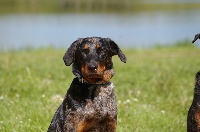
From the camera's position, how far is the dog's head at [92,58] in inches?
211

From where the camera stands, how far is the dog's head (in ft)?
17.6

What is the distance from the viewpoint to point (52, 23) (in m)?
31.3

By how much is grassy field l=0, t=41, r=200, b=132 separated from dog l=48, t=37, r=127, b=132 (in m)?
2.26

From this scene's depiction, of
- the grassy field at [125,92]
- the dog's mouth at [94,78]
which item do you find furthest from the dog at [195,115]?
the grassy field at [125,92]

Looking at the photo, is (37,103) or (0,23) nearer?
(37,103)

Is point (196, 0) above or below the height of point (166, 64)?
below

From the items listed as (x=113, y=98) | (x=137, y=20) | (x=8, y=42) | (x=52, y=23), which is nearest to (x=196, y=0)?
(x=137, y=20)

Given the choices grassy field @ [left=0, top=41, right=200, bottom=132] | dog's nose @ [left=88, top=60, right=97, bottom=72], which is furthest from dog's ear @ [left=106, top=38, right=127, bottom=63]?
grassy field @ [left=0, top=41, right=200, bottom=132]

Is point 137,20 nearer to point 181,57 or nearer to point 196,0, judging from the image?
point 181,57

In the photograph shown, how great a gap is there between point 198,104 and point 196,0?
4598cm

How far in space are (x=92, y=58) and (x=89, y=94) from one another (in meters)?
0.48

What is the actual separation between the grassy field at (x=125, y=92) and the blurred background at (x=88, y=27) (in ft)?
20.2

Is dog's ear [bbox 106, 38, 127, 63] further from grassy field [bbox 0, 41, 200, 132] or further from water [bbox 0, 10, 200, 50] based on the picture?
water [bbox 0, 10, 200, 50]

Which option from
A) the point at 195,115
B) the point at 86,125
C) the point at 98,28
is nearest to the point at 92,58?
the point at 86,125
